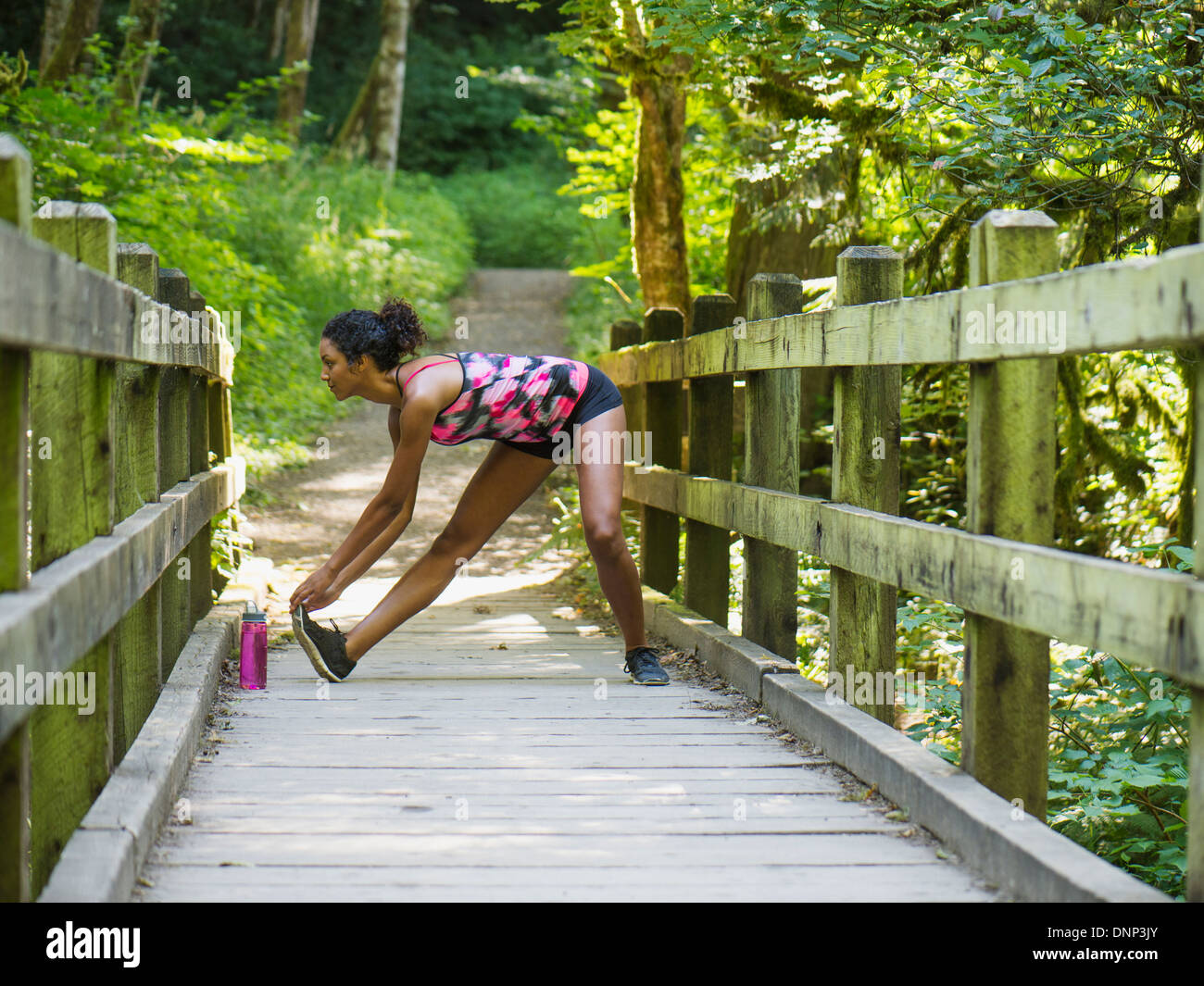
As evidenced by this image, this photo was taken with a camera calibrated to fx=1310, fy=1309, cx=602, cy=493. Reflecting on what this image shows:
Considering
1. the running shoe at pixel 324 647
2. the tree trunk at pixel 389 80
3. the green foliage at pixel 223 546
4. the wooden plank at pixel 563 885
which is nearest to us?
the wooden plank at pixel 563 885

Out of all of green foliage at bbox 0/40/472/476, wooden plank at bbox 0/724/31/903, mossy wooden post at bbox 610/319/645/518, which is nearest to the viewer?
wooden plank at bbox 0/724/31/903

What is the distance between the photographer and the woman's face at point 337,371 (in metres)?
4.89

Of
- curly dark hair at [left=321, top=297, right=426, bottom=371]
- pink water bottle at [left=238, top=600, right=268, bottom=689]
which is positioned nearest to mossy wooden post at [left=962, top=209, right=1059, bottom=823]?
curly dark hair at [left=321, top=297, right=426, bottom=371]

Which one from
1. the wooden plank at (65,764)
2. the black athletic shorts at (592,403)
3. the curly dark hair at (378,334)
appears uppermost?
the curly dark hair at (378,334)

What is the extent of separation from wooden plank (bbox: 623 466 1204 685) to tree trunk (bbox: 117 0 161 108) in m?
10.9

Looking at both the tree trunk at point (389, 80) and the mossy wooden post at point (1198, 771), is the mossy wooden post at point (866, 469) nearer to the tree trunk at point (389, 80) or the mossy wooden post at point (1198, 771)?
the mossy wooden post at point (1198, 771)

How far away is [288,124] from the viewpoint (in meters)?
19.8

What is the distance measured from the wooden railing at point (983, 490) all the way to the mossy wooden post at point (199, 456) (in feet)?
7.30

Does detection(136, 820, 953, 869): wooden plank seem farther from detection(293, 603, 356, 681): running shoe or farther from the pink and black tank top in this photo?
the pink and black tank top

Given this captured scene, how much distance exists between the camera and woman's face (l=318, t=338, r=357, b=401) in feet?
16.0

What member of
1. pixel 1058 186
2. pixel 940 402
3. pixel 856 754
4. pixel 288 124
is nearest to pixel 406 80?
pixel 288 124

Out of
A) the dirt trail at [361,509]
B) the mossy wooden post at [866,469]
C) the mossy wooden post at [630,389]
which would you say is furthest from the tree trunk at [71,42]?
the mossy wooden post at [866,469]

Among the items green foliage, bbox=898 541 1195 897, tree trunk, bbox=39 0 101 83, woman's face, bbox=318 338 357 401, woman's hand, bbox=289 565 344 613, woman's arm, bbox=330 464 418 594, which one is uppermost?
tree trunk, bbox=39 0 101 83
